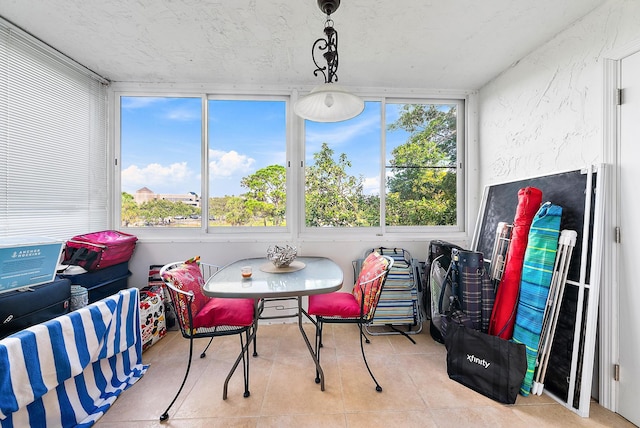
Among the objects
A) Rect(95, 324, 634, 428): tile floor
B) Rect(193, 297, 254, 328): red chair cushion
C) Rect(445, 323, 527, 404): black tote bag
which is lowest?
Rect(95, 324, 634, 428): tile floor

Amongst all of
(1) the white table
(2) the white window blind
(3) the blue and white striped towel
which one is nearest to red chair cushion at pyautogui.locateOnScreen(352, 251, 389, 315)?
→ (1) the white table

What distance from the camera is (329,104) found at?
1.55 meters

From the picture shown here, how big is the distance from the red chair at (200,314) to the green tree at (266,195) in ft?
3.83

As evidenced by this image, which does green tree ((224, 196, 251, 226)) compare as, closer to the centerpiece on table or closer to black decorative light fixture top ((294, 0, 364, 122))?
the centerpiece on table

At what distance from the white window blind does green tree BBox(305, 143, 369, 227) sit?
7.30 ft

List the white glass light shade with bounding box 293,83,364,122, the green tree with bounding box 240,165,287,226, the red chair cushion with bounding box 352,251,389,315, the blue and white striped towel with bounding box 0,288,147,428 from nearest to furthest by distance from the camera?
the blue and white striped towel with bounding box 0,288,147,428
the white glass light shade with bounding box 293,83,364,122
the red chair cushion with bounding box 352,251,389,315
the green tree with bounding box 240,165,287,226

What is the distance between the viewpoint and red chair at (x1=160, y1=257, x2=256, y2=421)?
160 cm

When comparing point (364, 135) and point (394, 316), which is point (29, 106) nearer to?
point (364, 135)

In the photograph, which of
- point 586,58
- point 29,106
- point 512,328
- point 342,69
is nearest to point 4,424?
point 29,106

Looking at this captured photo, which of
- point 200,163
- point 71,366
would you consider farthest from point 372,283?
point 200,163

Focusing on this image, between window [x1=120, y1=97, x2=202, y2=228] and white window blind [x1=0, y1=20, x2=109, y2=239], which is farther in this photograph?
window [x1=120, y1=97, x2=202, y2=228]

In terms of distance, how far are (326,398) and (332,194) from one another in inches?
75.5

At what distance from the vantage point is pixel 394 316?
2.52 m

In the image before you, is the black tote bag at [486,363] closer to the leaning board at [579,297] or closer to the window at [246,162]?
the leaning board at [579,297]
